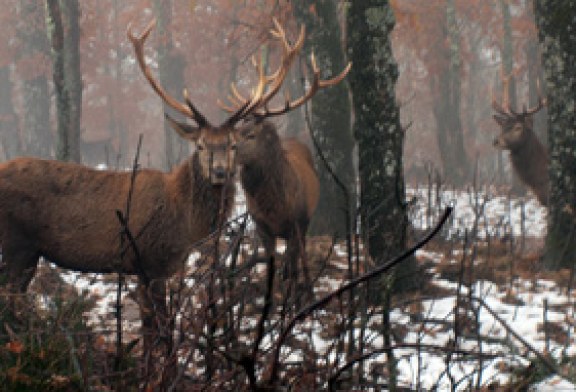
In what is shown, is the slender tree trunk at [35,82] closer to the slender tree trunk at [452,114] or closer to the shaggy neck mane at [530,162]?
the slender tree trunk at [452,114]

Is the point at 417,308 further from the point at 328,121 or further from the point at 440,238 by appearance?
the point at 328,121

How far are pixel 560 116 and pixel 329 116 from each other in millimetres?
3096

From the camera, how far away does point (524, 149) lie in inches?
411

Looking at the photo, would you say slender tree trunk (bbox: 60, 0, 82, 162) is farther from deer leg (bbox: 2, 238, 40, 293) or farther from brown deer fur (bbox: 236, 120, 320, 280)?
deer leg (bbox: 2, 238, 40, 293)

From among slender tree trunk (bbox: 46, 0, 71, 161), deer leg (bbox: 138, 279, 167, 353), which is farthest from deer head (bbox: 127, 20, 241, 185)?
slender tree trunk (bbox: 46, 0, 71, 161)

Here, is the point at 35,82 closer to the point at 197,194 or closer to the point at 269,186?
the point at 269,186

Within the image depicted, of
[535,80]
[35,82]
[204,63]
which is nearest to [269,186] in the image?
[535,80]

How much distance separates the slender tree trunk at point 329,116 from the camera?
864cm

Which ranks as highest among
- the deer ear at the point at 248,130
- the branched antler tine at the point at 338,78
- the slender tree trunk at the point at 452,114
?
the slender tree trunk at the point at 452,114

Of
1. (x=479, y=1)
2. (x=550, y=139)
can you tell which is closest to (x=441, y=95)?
(x=479, y=1)

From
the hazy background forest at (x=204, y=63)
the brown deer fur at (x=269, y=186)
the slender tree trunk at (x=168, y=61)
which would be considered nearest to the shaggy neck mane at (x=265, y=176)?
the brown deer fur at (x=269, y=186)

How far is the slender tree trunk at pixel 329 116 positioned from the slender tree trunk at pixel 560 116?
268cm

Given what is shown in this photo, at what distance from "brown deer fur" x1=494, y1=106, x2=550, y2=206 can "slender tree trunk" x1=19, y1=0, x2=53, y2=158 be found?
55.1 feet

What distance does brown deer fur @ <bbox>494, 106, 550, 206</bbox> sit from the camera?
33.3 ft
